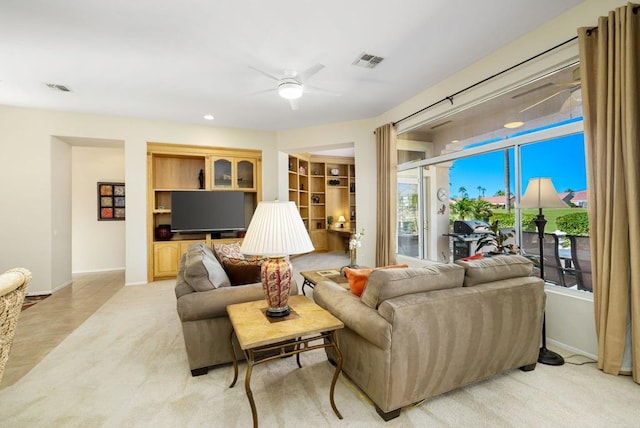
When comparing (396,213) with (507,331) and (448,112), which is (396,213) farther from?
(507,331)

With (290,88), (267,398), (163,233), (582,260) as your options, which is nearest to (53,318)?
(163,233)

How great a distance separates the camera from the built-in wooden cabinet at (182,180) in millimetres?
5223

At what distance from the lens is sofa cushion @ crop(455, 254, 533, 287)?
77.9 inches

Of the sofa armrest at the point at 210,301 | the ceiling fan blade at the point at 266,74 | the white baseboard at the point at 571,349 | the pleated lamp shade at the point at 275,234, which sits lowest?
the white baseboard at the point at 571,349

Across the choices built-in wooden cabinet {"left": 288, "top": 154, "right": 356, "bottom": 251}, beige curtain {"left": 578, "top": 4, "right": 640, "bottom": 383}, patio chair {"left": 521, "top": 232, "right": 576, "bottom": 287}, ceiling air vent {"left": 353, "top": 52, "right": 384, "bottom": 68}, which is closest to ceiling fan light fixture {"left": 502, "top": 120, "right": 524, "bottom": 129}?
beige curtain {"left": 578, "top": 4, "right": 640, "bottom": 383}

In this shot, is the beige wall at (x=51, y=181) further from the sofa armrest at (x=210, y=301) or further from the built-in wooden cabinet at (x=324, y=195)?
the sofa armrest at (x=210, y=301)

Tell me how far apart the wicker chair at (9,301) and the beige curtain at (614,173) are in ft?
11.4

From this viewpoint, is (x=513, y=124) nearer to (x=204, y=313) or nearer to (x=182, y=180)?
(x=204, y=313)

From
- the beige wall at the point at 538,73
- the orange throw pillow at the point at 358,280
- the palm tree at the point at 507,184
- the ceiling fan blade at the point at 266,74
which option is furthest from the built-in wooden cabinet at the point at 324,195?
the orange throw pillow at the point at 358,280

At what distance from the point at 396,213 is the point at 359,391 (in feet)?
10.5

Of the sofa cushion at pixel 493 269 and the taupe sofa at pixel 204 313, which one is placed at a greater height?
the sofa cushion at pixel 493 269

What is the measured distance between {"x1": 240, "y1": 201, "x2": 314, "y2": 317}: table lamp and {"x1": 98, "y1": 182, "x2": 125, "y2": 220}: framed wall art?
19.0 feet

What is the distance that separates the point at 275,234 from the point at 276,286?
33 cm

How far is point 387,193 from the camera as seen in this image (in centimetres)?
473
